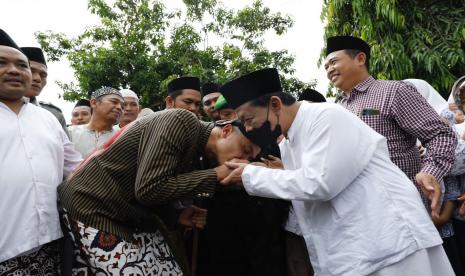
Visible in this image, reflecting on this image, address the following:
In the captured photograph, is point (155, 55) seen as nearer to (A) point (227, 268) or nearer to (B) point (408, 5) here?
(B) point (408, 5)

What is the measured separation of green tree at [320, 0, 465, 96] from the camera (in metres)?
7.24

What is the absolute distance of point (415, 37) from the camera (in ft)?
25.0

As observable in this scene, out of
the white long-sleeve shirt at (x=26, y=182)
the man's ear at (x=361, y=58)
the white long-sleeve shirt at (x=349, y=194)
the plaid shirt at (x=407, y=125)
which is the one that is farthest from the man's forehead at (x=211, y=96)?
the white long-sleeve shirt at (x=349, y=194)

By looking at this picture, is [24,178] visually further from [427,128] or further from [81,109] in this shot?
[81,109]

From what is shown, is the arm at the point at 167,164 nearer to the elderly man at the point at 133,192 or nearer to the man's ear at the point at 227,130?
the elderly man at the point at 133,192

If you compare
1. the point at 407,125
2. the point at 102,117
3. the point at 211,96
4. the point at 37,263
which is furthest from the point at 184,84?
the point at 37,263

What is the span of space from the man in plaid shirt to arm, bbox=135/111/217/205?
1.49 meters

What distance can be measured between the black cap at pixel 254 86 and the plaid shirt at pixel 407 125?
1147 millimetres

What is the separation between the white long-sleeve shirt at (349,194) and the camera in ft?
7.23

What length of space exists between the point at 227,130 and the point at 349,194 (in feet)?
2.84

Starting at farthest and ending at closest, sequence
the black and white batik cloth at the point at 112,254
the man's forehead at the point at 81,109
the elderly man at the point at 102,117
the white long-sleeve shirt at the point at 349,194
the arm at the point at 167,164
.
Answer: the man's forehead at the point at 81,109, the elderly man at the point at 102,117, the black and white batik cloth at the point at 112,254, the arm at the point at 167,164, the white long-sleeve shirt at the point at 349,194

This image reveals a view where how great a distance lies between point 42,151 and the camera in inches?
105

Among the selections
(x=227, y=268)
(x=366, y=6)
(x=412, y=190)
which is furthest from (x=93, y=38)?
(x=412, y=190)

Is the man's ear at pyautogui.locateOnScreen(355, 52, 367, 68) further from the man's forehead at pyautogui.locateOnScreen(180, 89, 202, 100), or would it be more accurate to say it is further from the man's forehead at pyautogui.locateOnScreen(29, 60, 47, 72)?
the man's forehead at pyautogui.locateOnScreen(29, 60, 47, 72)
